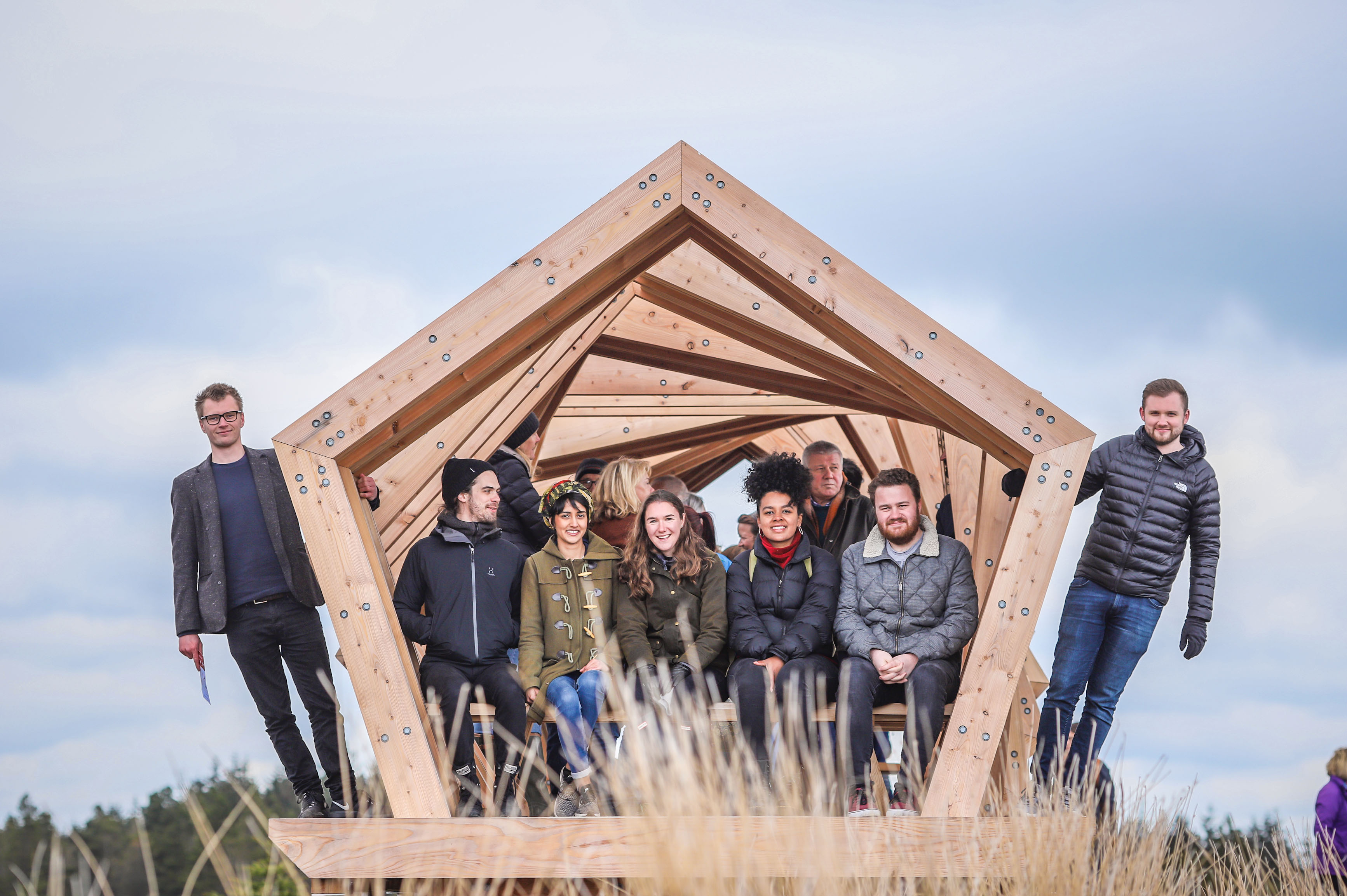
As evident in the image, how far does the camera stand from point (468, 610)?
18.1ft

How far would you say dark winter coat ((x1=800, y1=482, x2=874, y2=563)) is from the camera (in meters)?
6.67

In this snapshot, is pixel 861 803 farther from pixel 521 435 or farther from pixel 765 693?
pixel 521 435

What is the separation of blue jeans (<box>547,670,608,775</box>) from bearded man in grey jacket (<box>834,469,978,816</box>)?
110 centimetres

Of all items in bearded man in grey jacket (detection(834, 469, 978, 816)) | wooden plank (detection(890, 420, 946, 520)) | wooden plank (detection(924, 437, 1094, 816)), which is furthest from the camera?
wooden plank (detection(890, 420, 946, 520))

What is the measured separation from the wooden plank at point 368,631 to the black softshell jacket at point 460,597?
263 mm

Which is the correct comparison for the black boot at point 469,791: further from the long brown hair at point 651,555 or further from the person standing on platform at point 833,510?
the person standing on platform at point 833,510

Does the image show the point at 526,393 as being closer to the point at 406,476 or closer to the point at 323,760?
the point at 406,476

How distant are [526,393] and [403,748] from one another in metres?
3.15

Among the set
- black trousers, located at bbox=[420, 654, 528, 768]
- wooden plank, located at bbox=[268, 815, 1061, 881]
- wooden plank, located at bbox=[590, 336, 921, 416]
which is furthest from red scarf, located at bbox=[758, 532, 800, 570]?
wooden plank, located at bbox=[590, 336, 921, 416]

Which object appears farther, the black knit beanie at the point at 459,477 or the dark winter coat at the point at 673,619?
the black knit beanie at the point at 459,477

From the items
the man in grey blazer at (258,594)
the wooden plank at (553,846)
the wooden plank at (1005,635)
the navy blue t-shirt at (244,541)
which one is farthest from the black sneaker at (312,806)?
the wooden plank at (1005,635)

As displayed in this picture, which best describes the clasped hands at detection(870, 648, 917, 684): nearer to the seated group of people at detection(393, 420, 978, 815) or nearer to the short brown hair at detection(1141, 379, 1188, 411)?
the seated group of people at detection(393, 420, 978, 815)

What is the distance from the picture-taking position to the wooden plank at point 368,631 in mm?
4941

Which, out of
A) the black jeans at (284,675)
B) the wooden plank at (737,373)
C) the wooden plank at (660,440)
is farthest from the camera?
the wooden plank at (660,440)
